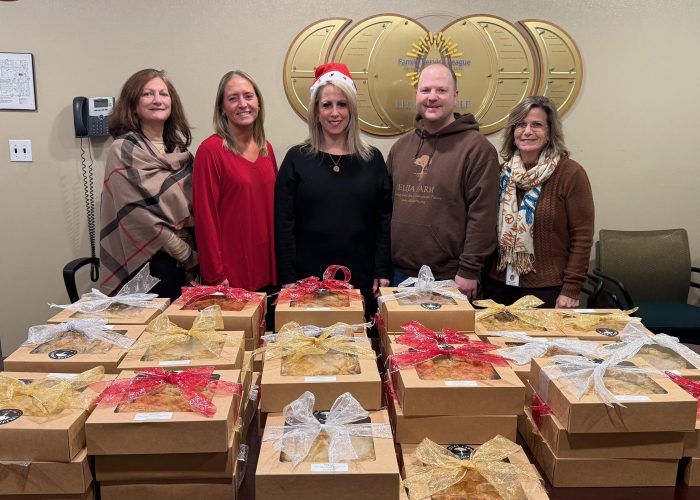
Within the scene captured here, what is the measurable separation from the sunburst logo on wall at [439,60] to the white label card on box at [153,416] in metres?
2.55

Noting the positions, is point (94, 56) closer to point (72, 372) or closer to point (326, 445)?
point (72, 372)

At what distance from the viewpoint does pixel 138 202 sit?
Result: 7.82 feet

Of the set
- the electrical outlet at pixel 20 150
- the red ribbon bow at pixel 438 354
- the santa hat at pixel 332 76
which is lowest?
the red ribbon bow at pixel 438 354

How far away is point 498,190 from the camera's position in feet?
7.90

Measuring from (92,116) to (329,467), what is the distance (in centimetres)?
284

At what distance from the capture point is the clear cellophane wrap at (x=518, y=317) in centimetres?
152

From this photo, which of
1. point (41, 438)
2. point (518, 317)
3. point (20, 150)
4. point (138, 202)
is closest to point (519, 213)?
point (518, 317)

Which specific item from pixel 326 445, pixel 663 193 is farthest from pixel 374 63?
pixel 326 445

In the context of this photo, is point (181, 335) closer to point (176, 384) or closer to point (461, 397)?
point (176, 384)

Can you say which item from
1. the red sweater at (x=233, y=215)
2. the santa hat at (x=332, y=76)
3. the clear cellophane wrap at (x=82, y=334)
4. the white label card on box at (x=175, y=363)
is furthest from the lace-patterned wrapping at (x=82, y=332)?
the santa hat at (x=332, y=76)

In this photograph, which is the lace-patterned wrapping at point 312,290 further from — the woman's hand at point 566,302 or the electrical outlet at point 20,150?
the electrical outlet at point 20,150

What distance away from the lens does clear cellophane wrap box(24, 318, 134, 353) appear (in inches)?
51.9

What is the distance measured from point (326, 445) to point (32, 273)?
3029 millimetres

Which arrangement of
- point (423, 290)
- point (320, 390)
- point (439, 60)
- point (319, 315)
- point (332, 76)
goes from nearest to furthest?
point (320, 390) < point (319, 315) < point (423, 290) < point (332, 76) < point (439, 60)
